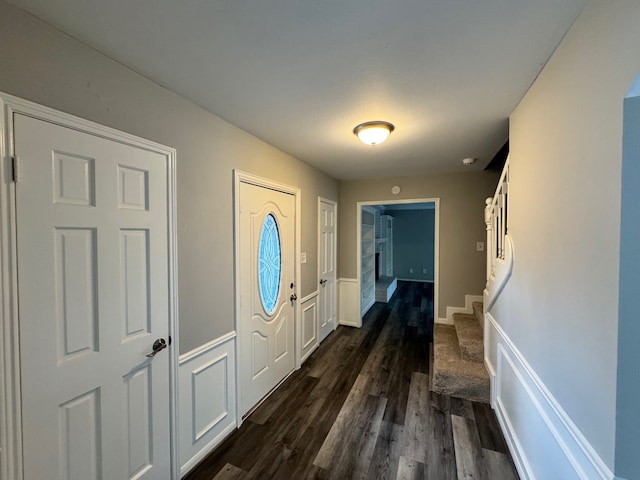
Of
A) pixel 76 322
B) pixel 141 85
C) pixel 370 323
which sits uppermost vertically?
pixel 141 85

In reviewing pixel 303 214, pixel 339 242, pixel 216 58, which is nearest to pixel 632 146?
pixel 216 58

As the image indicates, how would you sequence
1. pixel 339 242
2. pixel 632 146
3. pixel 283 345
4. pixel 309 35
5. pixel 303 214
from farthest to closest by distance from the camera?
pixel 339 242, pixel 303 214, pixel 283 345, pixel 309 35, pixel 632 146

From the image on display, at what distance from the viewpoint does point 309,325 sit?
3.30 m

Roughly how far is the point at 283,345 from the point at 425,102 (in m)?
2.49

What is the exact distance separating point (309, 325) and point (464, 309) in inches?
86.7

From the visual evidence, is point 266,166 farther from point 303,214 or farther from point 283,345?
point 283,345

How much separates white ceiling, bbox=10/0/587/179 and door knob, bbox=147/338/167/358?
1451mm

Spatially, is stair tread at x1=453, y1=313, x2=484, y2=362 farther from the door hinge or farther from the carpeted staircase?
the door hinge

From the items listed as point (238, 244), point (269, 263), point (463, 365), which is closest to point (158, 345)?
point (238, 244)

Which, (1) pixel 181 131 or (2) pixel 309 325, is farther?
(2) pixel 309 325

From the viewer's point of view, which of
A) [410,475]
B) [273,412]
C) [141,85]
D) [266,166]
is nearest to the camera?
[141,85]

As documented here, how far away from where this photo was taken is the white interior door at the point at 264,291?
7.07 feet

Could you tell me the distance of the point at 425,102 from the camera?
5.55 ft

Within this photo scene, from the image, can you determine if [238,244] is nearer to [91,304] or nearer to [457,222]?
[91,304]
